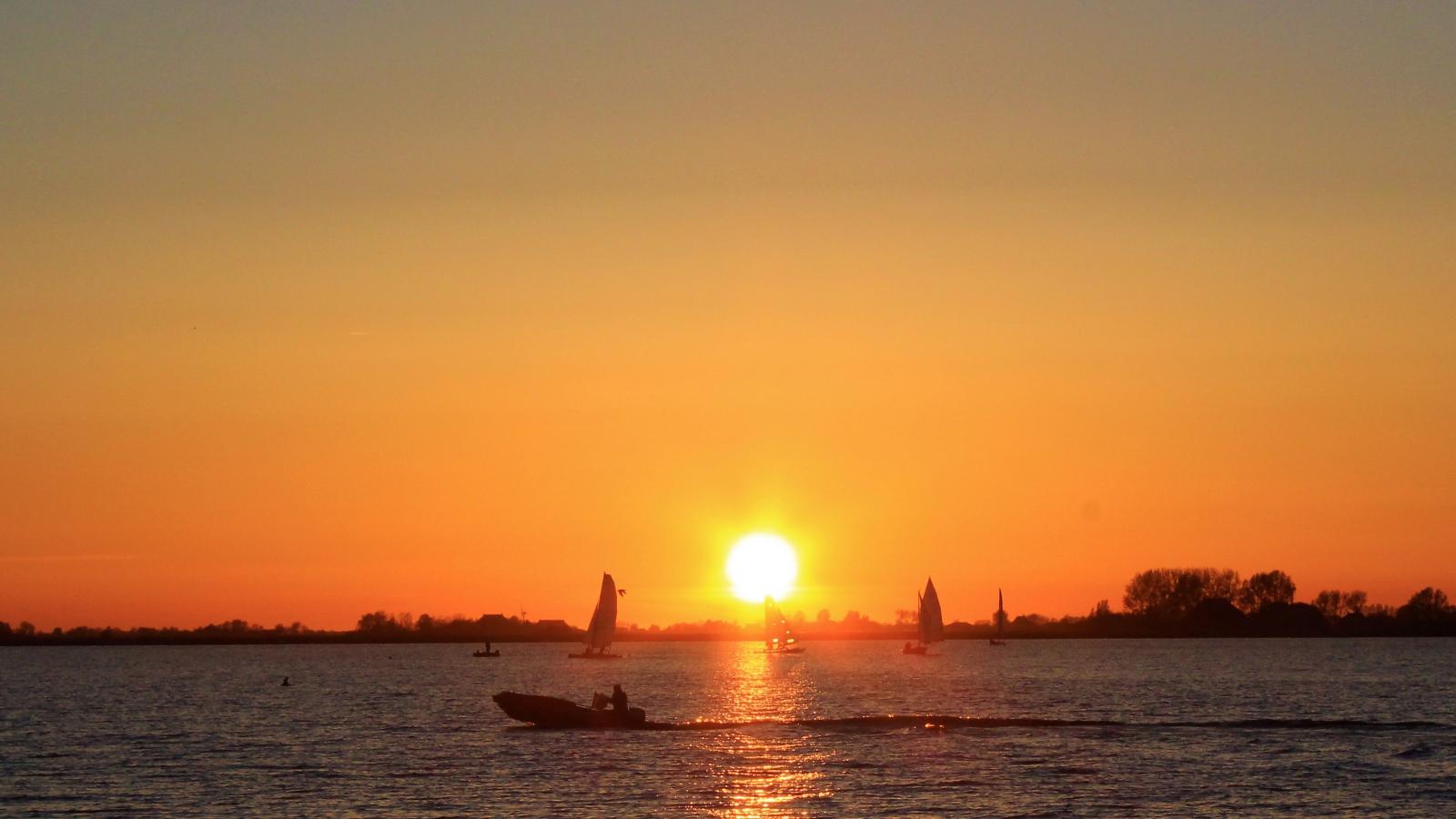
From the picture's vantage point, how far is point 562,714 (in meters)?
96.7

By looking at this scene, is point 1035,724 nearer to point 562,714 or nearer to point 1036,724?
point 1036,724

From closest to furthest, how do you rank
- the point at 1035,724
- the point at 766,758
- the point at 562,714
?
the point at 766,758 < the point at 562,714 < the point at 1035,724

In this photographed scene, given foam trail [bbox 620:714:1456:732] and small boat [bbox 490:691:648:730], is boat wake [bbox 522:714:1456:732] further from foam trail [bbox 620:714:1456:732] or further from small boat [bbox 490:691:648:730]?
small boat [bbox 490:691:648:730]

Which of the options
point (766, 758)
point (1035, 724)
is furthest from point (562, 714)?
point (1035, 724)

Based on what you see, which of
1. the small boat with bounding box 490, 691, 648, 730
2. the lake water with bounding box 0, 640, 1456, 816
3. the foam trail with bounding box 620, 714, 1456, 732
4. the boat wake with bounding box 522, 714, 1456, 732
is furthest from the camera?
the foam trail with bounding box 620, 714, 1456, 732

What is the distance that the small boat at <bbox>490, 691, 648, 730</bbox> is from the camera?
9525 centimetres

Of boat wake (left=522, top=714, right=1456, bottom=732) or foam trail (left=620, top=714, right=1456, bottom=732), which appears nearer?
boat wake (left=522, top=714, right=1456, bottom=732)

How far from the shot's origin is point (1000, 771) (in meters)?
74.3

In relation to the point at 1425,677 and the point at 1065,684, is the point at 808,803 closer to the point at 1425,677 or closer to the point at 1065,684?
the point at 1065,684

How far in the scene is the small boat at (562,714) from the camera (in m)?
95.2

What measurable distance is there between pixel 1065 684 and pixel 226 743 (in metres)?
97.6

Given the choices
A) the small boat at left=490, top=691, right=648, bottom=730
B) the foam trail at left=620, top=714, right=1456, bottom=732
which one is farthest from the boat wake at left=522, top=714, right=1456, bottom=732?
the small boat at left=490, top=691, right=648, bottom=730

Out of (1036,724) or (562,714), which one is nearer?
(562,714)

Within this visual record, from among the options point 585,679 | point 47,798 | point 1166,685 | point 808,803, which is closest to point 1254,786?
point 808,803
